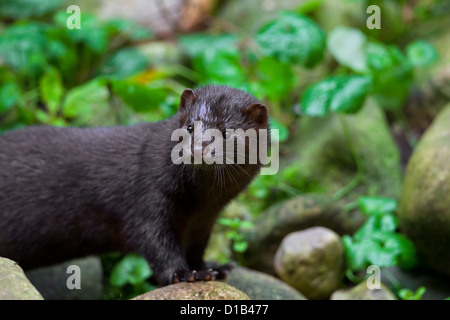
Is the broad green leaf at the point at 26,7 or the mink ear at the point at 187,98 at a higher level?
the broad green leaf at the point at 26,7

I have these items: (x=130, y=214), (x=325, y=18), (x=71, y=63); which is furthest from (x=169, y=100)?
(x=325, y=18)

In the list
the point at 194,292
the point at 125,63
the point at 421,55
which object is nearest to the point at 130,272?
the point at 194,292

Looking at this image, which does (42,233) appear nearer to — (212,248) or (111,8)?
(212,248)

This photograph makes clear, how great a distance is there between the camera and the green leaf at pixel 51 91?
747cm

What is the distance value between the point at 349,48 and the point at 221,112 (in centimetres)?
374

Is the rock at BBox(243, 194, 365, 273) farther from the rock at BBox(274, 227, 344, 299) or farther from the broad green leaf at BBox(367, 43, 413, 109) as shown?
the broad green leaf at BBox(367, 43, 413, 109)

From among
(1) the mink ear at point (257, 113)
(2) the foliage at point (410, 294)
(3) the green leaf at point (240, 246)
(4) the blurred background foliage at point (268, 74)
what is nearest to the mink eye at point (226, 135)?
(1) the mink ear at point (257, 113)

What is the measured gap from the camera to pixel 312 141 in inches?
287

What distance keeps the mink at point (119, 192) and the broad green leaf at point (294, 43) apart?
8.26 ft

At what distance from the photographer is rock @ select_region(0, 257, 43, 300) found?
311 centimetres

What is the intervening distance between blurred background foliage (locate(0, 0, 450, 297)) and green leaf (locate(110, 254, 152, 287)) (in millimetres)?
11

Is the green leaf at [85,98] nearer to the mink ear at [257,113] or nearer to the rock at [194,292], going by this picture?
the mink ear at [257,113]

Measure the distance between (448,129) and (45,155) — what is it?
12.6ft

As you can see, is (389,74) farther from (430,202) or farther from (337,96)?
(430,202)
